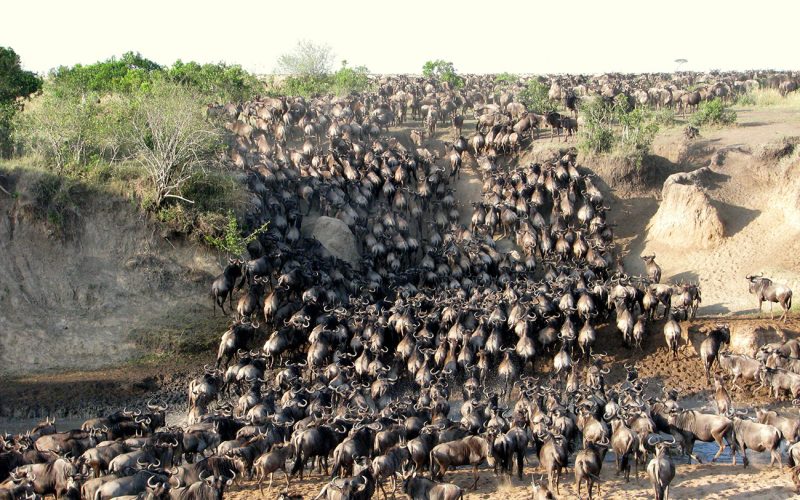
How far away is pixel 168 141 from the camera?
23828mm

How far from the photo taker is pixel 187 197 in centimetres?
2394

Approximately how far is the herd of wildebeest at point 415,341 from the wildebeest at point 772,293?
0.08 metres

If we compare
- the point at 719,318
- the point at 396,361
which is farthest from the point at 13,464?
the point at 719,318

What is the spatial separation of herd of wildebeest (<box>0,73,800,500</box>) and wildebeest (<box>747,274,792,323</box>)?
0.08m

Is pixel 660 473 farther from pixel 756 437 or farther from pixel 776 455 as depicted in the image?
pixel 776 455

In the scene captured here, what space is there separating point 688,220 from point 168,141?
15757 mm

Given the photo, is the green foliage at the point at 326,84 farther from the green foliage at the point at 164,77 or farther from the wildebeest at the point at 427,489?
the wildebeest at the point at 427,489

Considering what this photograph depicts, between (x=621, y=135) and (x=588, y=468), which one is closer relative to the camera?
(x=588, y=468)

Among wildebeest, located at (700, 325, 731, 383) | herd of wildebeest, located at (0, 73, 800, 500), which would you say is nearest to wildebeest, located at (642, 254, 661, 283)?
herd of wildebeest, located at (0, 73, 800, 500)

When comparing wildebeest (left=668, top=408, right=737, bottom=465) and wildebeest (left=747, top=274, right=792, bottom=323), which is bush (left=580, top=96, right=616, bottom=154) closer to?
wildebeest (left=747, top=274, right=792, bottom=323)

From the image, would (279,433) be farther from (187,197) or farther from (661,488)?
(187,197)

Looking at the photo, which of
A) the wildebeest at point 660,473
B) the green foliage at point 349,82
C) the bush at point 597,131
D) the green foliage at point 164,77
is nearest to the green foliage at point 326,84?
the green foliage at point 349,82

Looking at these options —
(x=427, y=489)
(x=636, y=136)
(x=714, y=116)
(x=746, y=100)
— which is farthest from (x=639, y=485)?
(x=746, y=100)

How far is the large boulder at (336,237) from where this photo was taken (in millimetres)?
25625
